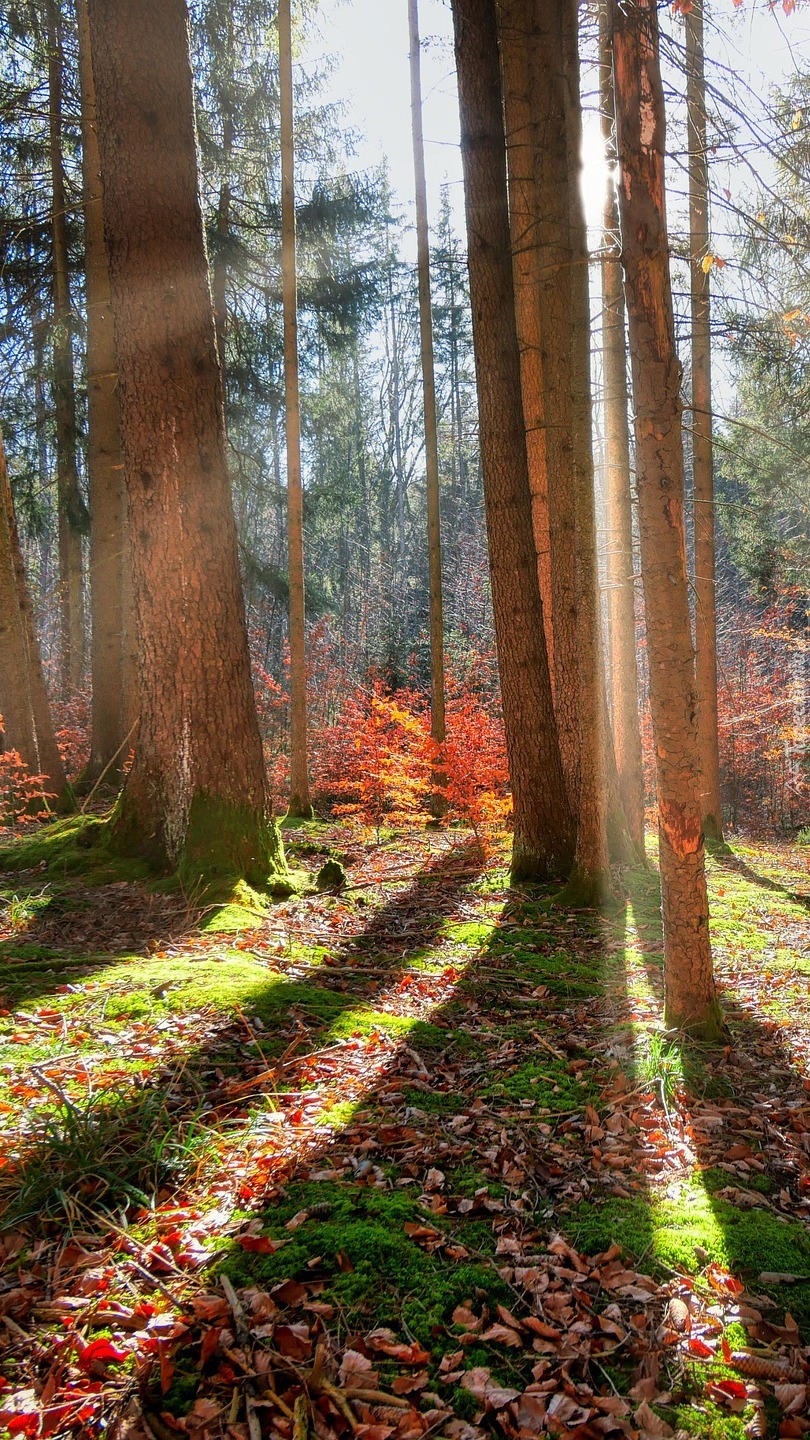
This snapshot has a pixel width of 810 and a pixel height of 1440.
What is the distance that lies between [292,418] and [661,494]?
7.49 metres

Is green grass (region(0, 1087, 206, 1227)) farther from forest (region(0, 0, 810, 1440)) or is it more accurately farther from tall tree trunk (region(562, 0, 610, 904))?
tall tree trunk (region(562, 0, 610, 904))

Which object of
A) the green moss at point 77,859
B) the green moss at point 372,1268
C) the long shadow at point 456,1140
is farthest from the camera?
the green moss at point 77,859

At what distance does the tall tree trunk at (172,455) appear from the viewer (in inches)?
208

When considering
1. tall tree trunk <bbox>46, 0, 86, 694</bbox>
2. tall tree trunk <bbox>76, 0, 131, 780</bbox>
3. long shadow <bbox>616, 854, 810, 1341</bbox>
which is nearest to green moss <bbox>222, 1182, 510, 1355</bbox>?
long shadow <bbox>616, 854, 810, 1341</bbox>

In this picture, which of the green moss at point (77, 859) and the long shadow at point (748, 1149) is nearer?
the long shadow at point (748, 1149)

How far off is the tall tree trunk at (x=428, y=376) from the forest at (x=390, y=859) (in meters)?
0.06

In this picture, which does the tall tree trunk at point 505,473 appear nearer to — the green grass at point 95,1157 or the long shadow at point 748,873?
the long shadow at point 748,873

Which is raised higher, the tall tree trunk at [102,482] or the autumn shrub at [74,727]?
the tall tree trunk at [102,482]

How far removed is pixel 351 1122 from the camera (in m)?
3.09

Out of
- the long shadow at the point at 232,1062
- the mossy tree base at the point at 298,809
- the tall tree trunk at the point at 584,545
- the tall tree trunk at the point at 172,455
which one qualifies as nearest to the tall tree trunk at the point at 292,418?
the mossy tree base at the point at 298,809

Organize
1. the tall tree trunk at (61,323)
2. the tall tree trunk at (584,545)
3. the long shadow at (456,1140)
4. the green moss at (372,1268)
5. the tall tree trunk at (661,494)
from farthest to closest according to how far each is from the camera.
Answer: the tall tree trunk at (61,323), the tall tree trunk at (584,545), the tall tree trunk at (661,494), the long shadow at (456,1140), the green moss at (372,1268)

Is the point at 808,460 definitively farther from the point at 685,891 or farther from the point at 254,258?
the point at 254,258

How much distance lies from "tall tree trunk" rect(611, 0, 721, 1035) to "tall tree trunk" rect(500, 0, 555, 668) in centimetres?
276

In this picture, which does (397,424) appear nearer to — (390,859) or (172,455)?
(390,859)
